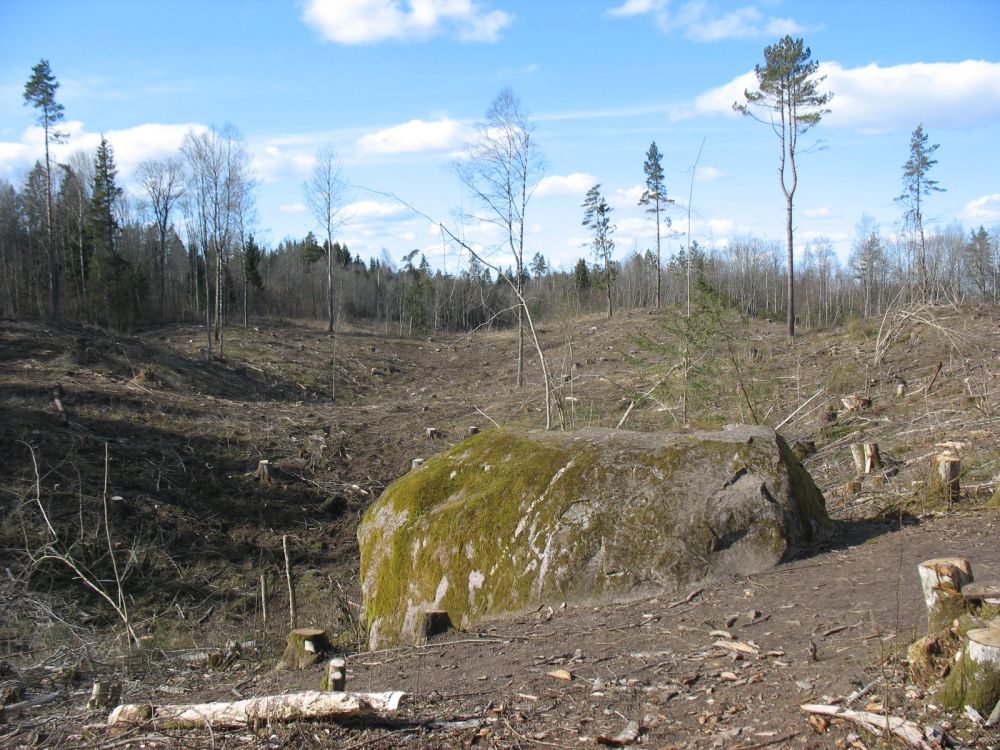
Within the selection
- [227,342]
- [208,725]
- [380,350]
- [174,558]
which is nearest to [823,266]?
[380,350]

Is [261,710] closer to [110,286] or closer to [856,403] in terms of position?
[856,403]

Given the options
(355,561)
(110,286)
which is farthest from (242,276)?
(355,561)

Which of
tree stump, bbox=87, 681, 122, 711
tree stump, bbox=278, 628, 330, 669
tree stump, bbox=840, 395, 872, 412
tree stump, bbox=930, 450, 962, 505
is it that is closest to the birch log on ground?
tree stump, bbox=87, 681, 122, 711

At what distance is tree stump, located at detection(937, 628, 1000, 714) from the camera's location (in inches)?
105

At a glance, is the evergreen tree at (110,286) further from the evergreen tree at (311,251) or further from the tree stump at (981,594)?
the tree stump at (981,594)

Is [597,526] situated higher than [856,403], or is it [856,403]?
[856,403]

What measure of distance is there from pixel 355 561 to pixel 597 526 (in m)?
5.77

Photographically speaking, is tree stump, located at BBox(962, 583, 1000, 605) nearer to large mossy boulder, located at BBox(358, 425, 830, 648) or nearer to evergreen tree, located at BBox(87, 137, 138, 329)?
large mossy boulder, located at BBox(358, 425, 830, 648)

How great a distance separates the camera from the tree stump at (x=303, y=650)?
5.19 m

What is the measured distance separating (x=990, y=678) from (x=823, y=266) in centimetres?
6449

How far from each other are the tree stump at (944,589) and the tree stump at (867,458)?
4.76m

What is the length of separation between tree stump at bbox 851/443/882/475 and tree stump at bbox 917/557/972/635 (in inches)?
187

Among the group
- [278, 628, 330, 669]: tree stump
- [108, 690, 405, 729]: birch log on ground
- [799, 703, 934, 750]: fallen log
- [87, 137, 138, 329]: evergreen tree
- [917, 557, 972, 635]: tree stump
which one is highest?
[87, 137, 138, 329]: evergreen tree

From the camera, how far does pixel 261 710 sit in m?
3.29
